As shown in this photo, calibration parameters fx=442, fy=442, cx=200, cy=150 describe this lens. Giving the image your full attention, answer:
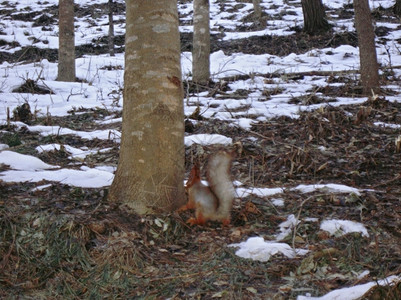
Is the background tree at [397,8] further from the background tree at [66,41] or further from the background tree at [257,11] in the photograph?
the background tree at [66,41]

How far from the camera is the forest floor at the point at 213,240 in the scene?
218 cm

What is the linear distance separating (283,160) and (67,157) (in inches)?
84.9

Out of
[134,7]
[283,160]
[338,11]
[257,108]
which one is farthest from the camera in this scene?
[338,11]

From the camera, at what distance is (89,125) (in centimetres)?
597

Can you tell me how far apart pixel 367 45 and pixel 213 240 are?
4581 mm

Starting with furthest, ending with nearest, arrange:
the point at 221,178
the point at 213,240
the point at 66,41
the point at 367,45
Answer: the point at 66,41 < the point at 367,45 < the point at 221,178 < the point at 213,240

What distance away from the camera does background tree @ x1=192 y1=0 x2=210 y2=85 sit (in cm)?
739

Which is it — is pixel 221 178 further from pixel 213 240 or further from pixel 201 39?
pixel 201 39

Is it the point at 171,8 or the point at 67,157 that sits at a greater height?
the point at 171,8

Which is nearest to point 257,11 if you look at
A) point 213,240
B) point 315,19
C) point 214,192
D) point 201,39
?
point 315,19

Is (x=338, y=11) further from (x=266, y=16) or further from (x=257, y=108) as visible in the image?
(x=257, y=108)

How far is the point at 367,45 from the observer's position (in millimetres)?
6137

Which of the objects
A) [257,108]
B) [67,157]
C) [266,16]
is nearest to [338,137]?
[257,108]

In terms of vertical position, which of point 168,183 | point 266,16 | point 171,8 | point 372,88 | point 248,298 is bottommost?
point 248,298
